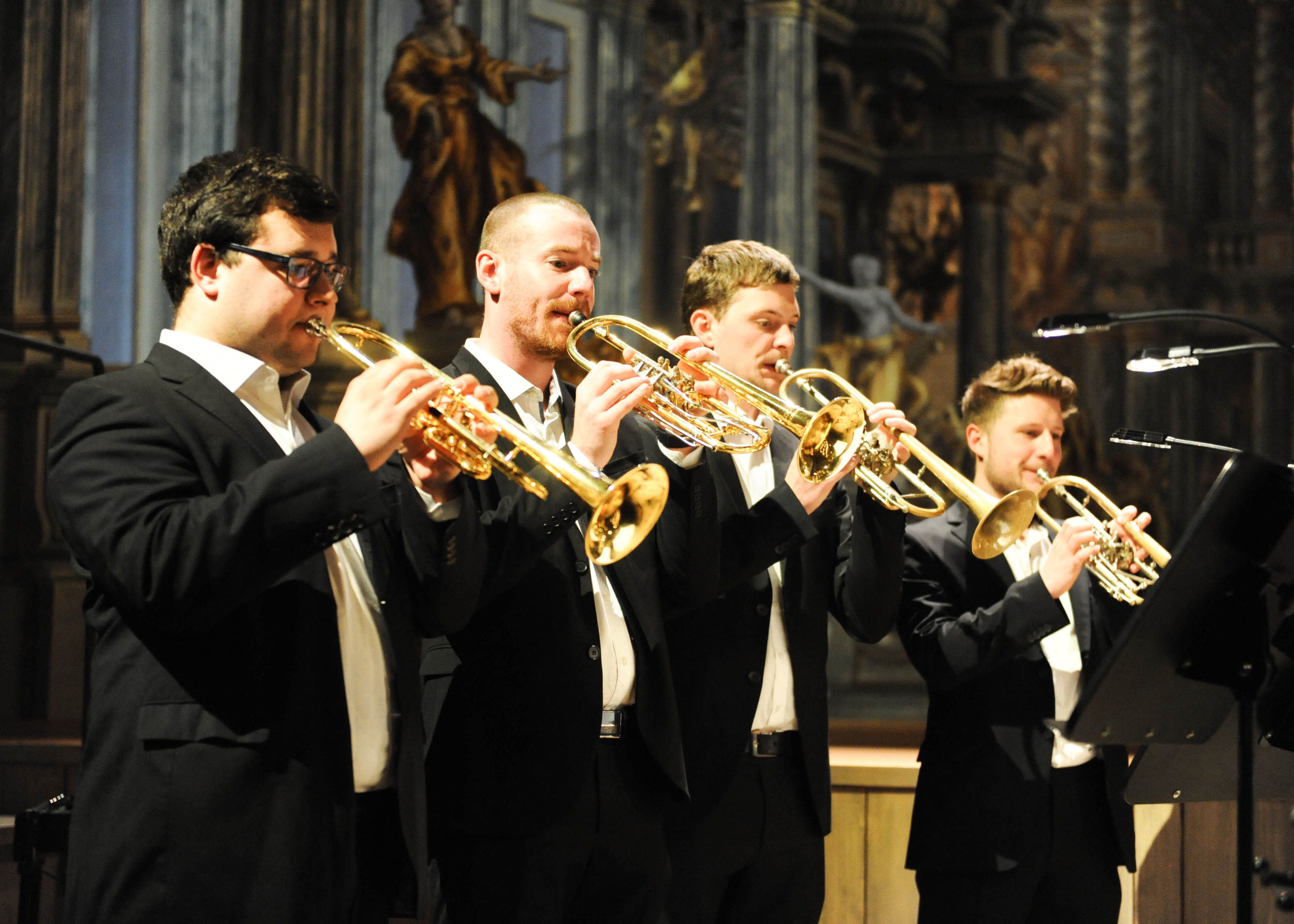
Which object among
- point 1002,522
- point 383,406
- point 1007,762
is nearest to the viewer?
point 383,406

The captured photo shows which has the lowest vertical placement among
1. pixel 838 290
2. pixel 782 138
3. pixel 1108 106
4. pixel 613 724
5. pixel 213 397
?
pixel 613 724

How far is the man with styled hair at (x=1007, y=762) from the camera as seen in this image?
370 centimetres

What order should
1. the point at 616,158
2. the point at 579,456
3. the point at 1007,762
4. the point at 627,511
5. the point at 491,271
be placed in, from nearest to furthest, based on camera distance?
the point at 627,511
the point at 579,456
the point at 491,271
the point at 1007,762
the point at 616,158

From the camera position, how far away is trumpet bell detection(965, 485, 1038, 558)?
387 cm

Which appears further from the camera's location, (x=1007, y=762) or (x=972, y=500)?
(x=972, y=500)

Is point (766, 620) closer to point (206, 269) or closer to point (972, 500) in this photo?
point (972, 500)

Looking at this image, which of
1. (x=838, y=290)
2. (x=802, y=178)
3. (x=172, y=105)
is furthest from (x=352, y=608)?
(x=838, y=290)

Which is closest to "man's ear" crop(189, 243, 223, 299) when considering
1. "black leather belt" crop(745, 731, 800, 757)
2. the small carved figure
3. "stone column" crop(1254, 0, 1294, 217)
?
"black leather belt" crop(745, 731, 800, 757)

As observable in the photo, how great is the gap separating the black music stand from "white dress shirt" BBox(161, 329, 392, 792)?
1195 millimetres

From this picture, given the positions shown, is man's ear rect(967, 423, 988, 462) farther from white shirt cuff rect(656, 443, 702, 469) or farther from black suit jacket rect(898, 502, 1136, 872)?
white shirt cuff rect(656, 443, 702, 469)

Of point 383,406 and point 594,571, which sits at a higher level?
point 383,406

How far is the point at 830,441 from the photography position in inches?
139

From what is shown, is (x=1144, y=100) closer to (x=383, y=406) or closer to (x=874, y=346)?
(x=874, y=346)

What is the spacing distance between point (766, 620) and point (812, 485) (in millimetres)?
330
